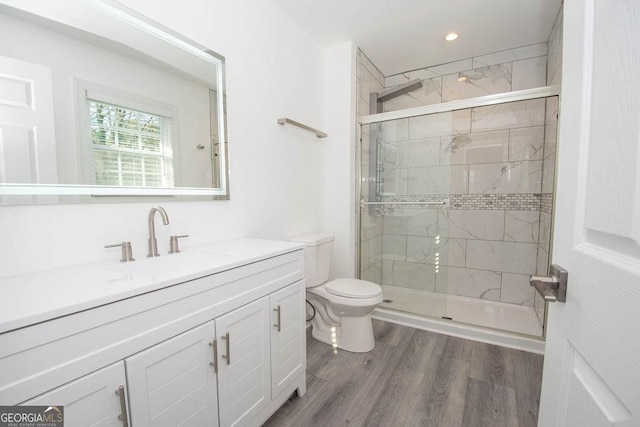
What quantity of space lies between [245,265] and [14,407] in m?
0.69

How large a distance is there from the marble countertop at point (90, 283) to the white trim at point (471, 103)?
1879 millimetres

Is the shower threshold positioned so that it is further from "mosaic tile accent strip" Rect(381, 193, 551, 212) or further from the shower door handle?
the shower door handle

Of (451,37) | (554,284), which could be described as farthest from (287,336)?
(451,37)

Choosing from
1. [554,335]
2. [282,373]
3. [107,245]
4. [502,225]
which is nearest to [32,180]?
[107,245]

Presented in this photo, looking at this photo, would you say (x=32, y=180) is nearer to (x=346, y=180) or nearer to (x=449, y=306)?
(x=346, y=180)

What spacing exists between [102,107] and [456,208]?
9.98 ft

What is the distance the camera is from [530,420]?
1367 mm

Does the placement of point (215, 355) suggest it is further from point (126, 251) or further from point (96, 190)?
point (96, 190)

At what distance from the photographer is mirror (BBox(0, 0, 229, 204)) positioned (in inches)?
36.3

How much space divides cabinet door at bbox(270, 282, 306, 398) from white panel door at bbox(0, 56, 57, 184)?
1029mm

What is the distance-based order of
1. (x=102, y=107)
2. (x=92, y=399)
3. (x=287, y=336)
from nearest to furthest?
1. (x=92, y=399)
2. (x=102, y=107)
3. (x=287, y=336)

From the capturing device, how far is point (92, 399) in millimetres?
711

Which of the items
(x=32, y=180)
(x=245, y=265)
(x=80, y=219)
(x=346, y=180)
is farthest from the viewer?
(x=346, y=180)

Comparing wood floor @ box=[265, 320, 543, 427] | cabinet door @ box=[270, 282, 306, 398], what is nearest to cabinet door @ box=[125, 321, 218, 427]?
cabinet door @ box=[270, 282, 306, 398]
